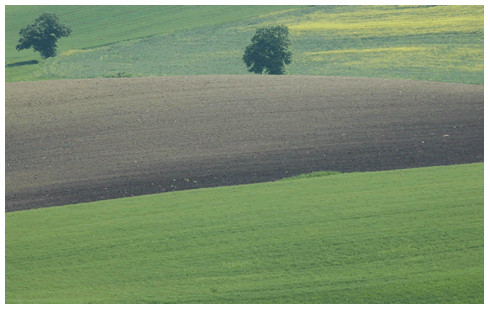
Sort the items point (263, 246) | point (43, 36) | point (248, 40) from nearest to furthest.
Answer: point (263, 246) < point (43, 36) < point (248, 40)

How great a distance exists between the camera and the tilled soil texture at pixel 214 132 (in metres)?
24.6

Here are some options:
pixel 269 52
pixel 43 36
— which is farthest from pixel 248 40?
pixel 43 36

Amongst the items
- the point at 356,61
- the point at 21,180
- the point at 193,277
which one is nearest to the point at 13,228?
the point at 21,180

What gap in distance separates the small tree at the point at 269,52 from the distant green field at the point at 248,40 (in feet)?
6.63

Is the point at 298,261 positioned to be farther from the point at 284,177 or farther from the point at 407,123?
the point at 407,123

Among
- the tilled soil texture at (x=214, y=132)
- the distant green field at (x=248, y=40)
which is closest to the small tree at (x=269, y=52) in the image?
the distant green field at (x=248, y=40)

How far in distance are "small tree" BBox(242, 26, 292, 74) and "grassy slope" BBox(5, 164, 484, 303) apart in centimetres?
2482

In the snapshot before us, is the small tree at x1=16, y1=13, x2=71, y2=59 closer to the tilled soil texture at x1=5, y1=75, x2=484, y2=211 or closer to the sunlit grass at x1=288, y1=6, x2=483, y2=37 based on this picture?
the tilled soil texture at x1=5, y1=75, x2=484, y2=211

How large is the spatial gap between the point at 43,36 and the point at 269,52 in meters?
17.9

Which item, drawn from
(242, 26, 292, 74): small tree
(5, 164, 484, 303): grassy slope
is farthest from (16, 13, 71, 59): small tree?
(5, 164, 484, 303): grassy slope

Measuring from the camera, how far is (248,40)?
5625 cm

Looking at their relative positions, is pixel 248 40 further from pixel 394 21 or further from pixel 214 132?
pixel 214 132

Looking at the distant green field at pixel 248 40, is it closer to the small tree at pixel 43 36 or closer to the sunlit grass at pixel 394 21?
the sunlit grass at pixel 394 21

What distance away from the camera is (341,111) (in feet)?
104
